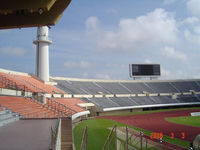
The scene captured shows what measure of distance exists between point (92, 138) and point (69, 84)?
87.5 ft

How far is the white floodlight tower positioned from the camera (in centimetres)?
3222

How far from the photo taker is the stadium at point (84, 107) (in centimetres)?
653

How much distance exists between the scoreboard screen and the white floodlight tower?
80.4 feet

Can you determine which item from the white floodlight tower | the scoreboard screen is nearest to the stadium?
the white floodlight tower

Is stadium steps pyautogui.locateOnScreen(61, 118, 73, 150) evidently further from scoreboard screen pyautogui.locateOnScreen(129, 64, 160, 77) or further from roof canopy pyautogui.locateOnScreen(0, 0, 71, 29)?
scoreboard screen pyautogui.locateOnScreen(129, 64, 160, 77)

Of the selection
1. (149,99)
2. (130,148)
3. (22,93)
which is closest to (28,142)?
(130,148)

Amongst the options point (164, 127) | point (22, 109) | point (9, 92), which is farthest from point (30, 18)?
point (164, 127)

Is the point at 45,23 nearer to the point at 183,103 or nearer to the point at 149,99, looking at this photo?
the point at 149,99

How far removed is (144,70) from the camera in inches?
2029

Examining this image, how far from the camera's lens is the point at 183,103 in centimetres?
4684

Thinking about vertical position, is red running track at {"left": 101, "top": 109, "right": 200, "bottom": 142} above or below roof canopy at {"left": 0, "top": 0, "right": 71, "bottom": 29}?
below

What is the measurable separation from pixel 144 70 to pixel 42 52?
2907 cm

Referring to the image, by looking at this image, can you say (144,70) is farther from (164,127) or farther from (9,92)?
(9,92)

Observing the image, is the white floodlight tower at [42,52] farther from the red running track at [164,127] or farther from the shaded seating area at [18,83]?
the red running track at [164,127]
